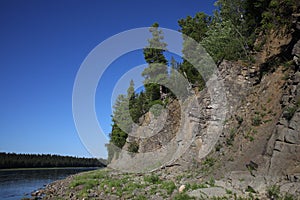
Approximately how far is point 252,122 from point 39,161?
12606 centimetres

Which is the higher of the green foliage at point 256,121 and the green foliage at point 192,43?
the green foliage at point 192,43

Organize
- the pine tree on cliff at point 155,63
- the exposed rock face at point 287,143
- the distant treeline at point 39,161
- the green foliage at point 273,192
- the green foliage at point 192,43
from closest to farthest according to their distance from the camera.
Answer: the green foliage at point 273,192
the exposed rock face at point 287,143
the green foliage at point 192,43
the pine tree on cliff at point 155,63
the distant treeline at point 39,161

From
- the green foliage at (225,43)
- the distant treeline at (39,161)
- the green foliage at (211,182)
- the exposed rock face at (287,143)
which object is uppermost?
the green foliage at (225,43)

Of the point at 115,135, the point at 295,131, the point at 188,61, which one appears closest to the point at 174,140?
the point at 188,61

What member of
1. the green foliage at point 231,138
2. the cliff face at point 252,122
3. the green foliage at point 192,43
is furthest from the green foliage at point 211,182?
the green foliage at point 192,43

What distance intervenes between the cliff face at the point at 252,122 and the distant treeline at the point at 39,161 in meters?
70.8

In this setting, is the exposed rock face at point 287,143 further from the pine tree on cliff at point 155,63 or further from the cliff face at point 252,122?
the pine tree on cliff at point 155,63

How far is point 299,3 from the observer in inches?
476

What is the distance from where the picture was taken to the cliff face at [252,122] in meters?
9.16

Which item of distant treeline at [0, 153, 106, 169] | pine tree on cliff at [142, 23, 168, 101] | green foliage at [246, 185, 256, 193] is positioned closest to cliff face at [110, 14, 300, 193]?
green foliage at [246, 185, 256, 193]

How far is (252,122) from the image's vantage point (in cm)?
1327

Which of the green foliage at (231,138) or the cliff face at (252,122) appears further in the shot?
the green foliage at (231,138)

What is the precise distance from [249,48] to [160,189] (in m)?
12.9

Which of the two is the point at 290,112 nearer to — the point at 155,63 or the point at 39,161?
the point at 155,63
